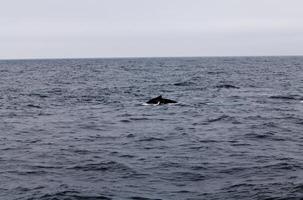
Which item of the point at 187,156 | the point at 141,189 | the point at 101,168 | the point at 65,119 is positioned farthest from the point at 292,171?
the point at 65,119

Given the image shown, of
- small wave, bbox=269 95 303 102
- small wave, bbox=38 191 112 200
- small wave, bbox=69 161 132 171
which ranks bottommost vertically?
small wave, bbox=38 191 112 200

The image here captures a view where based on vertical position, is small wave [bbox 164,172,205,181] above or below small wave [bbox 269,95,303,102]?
below

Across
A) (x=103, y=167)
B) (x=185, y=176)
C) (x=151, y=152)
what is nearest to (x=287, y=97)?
(x=151, y=152)

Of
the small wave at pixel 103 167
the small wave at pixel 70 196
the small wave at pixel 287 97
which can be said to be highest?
the small wave at pixel 287 97

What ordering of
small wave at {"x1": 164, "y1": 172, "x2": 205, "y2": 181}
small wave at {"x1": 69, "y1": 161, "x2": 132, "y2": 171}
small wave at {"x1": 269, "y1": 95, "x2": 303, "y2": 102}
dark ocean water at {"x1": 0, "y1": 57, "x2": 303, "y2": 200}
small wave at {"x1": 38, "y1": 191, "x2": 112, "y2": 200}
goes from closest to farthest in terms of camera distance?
small wave at {"x1": 38, "y1": 191, "x2": 112, "y2": 200}
dark ocean water at {"x1": 0, "y1": 57, "x2": 303, "y2": 200}
small wave at {"x1": 164, "y1": 172, "x2": 205, "y2": 181}
small wave at {"x1": 69, "y1": 161, "x2": 132, "y2": 171}
small wave at {"x1": 269, "y1": 95, "x2": 303, "y2": 102}

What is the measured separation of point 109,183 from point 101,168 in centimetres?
205

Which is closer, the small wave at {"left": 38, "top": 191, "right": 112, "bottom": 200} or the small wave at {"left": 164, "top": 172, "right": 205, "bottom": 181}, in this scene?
the small wave at {"left": 38, "top": 191, "right": 112, "bottom": 200}

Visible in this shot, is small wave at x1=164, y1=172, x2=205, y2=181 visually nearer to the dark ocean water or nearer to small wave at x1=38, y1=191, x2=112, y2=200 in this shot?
the dark ocean water

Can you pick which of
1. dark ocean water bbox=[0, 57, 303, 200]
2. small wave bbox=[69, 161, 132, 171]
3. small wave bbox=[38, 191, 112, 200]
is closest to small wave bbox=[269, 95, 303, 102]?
dark ocean water bbox=[0, 57, 303, 200]

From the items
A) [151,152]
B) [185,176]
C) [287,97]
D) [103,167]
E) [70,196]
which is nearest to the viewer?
[70,196]

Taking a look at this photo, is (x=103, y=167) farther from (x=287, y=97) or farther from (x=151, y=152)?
(x=287, y=97)

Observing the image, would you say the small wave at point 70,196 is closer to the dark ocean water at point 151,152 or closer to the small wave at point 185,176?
the dark ocean water at point 151,152

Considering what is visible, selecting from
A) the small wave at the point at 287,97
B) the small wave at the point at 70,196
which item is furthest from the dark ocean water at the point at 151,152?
the small wave at the point at 287,97

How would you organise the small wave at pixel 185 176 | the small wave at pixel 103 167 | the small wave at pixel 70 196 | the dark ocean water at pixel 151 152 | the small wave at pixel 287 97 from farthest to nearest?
the small wave at pixel 287 97, the small wave at pixel 103 167, the small wave at pixel 185 176, the dark ocean water at pixel 151 152, the small wave at pixel 70 196
